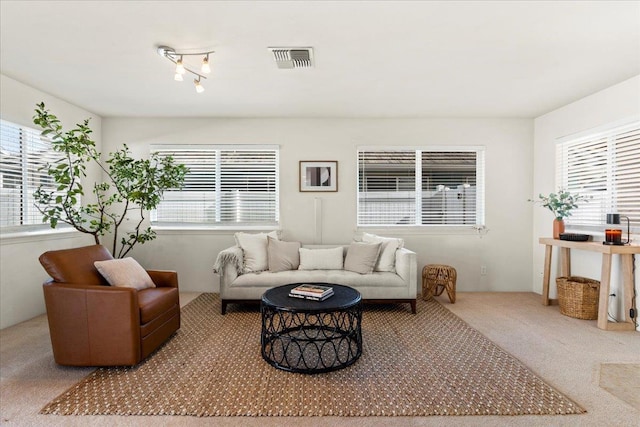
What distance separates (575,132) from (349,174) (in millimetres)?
2763

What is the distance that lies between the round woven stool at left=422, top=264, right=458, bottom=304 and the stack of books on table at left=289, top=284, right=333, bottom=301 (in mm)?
1882

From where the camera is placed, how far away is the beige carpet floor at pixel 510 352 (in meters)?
1.83

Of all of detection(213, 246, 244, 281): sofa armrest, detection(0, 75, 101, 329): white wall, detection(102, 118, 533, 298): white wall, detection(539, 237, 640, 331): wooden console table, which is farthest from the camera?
detection(102, 118, 533, 298): white wall

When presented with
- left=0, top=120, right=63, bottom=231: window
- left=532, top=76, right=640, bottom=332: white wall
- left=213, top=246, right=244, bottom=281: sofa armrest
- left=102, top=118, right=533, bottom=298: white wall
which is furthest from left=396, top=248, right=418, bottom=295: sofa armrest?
left=0, top=120, right=63, bottom=231: window

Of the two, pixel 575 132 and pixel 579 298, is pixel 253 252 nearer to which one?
pixel 579 298

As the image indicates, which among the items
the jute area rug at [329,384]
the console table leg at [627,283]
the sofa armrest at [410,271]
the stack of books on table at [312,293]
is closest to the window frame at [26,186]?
the jute area rug at [329,384]

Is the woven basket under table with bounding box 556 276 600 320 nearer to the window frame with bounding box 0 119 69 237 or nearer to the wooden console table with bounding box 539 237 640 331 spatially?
the wooden console table with bounding box 539 237 640 331

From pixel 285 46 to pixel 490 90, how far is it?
7.59ft

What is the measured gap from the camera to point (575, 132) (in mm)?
3910

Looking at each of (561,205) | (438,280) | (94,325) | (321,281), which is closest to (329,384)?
(321,281)

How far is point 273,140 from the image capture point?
4.65m

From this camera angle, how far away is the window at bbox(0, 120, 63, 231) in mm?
3322

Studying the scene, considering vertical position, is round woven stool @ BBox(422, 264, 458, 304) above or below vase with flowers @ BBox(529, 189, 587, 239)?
below

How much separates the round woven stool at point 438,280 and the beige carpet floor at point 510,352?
0.70 feet
